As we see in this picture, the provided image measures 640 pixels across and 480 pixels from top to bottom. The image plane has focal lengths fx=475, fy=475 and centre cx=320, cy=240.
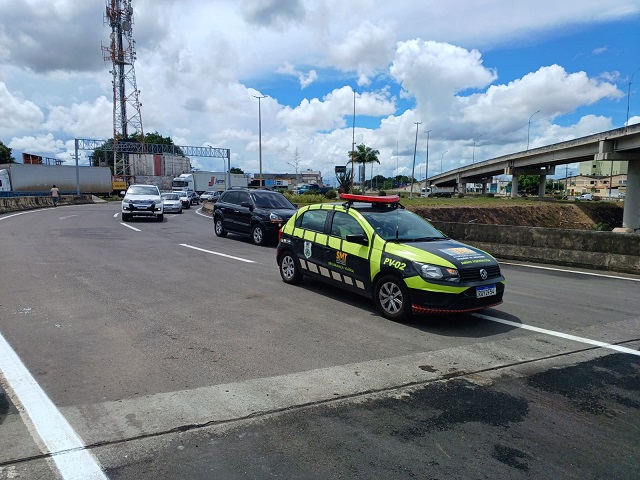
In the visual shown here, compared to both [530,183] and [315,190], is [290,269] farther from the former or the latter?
[530,183]

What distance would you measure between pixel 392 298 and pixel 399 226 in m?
1.32

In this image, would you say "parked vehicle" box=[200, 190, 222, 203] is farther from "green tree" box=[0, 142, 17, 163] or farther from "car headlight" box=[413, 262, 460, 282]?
"green tree" box=[0, 142, 17, 163]

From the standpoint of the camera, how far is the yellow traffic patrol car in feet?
20.5

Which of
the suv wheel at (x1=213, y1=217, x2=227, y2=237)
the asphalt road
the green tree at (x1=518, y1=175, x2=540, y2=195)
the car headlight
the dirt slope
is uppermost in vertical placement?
the green tree at (x1=518, y1=175, x2=540, y2=195)

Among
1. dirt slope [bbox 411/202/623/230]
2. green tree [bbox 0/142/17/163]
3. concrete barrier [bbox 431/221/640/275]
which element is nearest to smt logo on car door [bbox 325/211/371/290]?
concrete barrier [bbox 431/221/640/275]

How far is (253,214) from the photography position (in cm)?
1559

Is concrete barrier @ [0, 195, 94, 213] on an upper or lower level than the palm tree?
lower

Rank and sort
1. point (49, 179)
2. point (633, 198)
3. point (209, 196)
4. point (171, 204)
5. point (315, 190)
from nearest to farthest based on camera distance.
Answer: point (171, 204) → point (633, 198) → point (49, 179) → point (209, 196) → point (315, 190)

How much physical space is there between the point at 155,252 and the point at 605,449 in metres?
11.3

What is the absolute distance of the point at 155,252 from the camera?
496 inches

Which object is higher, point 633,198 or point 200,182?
point 200,182

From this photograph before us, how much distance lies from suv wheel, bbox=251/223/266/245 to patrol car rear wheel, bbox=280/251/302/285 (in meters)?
6.02

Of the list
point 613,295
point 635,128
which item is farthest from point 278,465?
point 635,128

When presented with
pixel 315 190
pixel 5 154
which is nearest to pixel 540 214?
pixel 315 190
